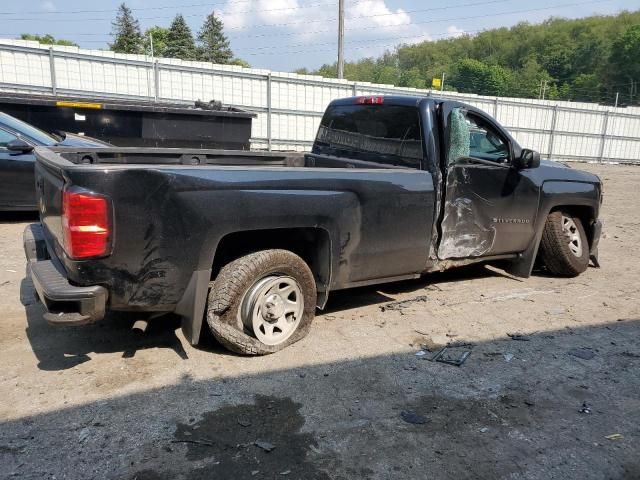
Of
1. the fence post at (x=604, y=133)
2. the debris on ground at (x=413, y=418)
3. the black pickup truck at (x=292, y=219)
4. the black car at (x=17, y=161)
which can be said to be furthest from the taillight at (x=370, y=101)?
the fence post at (x=604, y=133)

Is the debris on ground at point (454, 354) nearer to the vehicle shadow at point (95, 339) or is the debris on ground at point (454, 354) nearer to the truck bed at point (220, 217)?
the truck bed at point (220, 217)

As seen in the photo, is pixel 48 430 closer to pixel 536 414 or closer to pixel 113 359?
pixel 113 359

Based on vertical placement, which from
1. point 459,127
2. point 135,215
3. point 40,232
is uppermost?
point 459,127

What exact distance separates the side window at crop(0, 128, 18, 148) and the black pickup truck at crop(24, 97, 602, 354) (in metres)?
3.60

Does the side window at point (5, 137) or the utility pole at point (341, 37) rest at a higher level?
the utility pole at point (341, 37)

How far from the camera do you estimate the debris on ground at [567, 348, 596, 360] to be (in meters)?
4.00

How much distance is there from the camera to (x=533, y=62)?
4195 inches

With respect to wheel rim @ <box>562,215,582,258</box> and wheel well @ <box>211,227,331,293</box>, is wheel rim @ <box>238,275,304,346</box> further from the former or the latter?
wheel rim @ <box>562,215,582,258</box>

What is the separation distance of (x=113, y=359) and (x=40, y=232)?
1212 mm

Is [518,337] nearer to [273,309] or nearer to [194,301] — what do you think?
[273,309]

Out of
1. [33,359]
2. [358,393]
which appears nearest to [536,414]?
[358,393]

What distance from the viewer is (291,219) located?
3.64 m

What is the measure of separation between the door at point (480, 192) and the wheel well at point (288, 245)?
127cm

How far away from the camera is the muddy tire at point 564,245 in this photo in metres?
5.79
